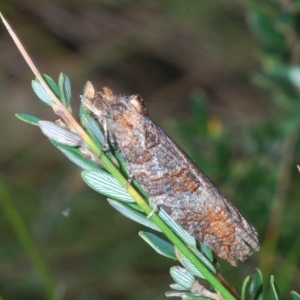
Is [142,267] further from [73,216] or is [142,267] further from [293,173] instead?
[293,173]

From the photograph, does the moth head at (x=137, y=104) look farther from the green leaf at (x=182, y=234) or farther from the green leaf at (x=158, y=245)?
the green leaf at (x=158, y=245)

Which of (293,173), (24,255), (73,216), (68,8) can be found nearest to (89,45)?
(68,8)

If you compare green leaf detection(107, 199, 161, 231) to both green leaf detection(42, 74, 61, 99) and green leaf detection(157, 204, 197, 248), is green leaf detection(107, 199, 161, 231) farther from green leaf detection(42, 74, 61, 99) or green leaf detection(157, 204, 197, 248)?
green leaf detection(42, 74, 61, 99)

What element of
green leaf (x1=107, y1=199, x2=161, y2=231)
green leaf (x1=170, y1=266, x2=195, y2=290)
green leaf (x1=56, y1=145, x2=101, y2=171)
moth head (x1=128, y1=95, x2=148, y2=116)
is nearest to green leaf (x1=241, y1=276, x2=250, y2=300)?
green leaf (x1=170, y1=266, x2=195, y2=290)

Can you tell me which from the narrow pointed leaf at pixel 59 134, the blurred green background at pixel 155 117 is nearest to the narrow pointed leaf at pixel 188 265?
the narrow pointed leaf at pixel 59 134

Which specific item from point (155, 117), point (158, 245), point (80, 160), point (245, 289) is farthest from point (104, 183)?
point (155, 117)

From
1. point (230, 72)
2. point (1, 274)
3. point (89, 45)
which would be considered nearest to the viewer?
point (1, 274)
